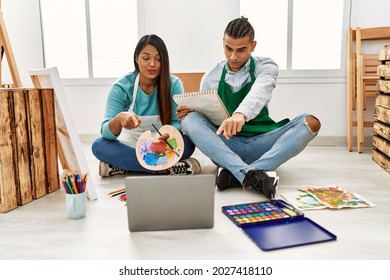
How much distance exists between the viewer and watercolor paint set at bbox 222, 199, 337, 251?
1146 millimetres

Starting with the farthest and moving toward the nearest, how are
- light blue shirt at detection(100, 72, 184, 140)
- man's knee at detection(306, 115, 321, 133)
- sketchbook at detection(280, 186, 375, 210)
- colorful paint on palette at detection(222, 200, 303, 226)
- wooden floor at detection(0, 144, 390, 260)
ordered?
light blue shirt at detection(100, 72, 184, 140)
man's knee at detection(306, 115, 321, 133)
sketchbook at detection(280, 186, 375, 210)
colorful paint on palette at detection(222, 200, 303, 226)
wooden floor at detection(0, 144, 390, 260)

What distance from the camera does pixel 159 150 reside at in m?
1.61

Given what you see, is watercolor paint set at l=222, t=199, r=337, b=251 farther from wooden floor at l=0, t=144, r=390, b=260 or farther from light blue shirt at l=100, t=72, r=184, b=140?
light blue shirt at l=100, t=72, r=184, b=140

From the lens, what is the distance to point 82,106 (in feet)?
10.6

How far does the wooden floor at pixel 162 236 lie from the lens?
108 centimetres

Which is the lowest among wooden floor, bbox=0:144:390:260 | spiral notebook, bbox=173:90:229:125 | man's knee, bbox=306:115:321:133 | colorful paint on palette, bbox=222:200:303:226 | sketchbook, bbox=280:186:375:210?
wooden floor, bbox=0:144:390:260

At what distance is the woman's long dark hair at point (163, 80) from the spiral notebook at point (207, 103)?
0.12m

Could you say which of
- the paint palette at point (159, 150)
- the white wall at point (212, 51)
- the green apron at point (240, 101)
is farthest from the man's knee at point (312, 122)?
the white wall at point (212, 51)

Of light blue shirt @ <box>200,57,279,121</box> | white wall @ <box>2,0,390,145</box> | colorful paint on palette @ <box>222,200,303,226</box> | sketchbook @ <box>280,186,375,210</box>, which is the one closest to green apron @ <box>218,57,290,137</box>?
light blue shirt @ <box>200,57,279,121</box>

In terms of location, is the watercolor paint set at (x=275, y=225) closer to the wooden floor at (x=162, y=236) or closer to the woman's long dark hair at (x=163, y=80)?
the wooden floor at (x=162, y=236)

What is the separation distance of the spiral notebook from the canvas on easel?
484mm

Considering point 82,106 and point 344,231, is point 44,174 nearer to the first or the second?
point 344,231

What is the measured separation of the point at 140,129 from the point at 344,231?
1.11m

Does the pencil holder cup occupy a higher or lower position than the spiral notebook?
lower
